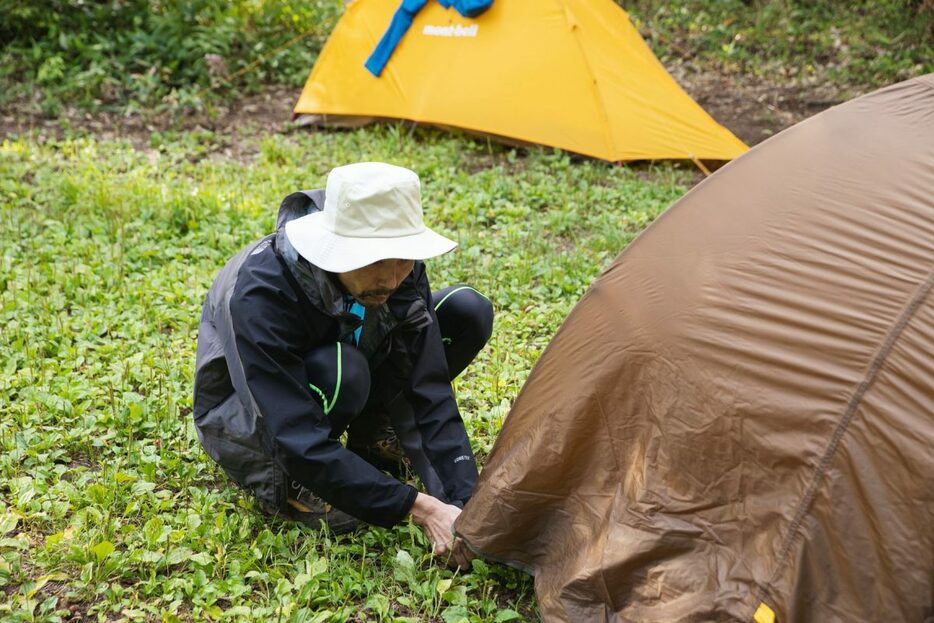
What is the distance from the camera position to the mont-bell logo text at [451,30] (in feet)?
A: 21.6

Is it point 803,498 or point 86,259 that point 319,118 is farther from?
point 803,498

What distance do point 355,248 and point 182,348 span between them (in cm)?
180

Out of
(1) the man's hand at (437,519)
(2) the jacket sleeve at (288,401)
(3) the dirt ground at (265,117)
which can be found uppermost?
(2) the jacket sleeve at (288,401)

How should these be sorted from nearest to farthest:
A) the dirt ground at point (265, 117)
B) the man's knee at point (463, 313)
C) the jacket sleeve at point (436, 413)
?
1. the jacket sleeve at point (436, 413)
2. the man's knee at point (463, 313)
3. the dirt ground at point (265, 117)

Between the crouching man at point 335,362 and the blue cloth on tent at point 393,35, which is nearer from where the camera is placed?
the crouching man at point 335,362

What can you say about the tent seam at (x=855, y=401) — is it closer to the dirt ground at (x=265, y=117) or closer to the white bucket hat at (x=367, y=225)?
the white bucket hat at (x=367, y=225)

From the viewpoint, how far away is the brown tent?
6.73ft

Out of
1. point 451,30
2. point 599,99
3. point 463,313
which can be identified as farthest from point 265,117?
point 463,313

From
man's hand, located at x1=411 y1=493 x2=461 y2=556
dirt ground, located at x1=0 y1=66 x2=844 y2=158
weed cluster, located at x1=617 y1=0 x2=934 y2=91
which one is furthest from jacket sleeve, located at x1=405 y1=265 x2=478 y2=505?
weed cluster, located at x1=617 y1=0 x2=934 y2=91

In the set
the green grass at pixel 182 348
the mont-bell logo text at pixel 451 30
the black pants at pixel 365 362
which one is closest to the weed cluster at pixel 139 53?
the green grass at pixel 182 348

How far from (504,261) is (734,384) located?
2.71 metres

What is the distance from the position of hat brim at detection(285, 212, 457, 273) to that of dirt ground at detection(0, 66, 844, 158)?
14.4ft

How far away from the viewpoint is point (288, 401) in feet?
8.46

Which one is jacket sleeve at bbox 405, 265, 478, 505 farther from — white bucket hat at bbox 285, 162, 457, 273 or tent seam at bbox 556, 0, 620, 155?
tent seam at bbox 556, 0, 620, 155
